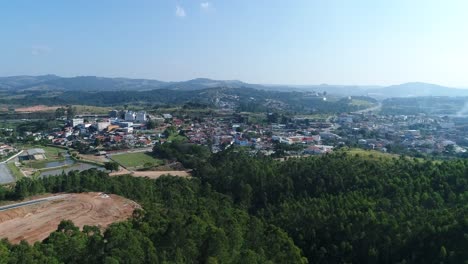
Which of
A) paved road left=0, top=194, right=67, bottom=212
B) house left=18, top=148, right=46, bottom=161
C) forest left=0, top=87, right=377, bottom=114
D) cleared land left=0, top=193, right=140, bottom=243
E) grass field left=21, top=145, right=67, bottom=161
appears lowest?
forest left=0, top=87, right=377, bottom=114

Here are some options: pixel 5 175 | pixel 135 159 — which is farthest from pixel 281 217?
pixel 5 175

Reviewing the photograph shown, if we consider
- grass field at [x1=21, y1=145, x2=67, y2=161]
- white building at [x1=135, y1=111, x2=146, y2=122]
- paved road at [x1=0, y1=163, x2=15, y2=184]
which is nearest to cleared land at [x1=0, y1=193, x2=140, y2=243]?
paved road at [x1=0, y1=163, x2=15, y2=184]

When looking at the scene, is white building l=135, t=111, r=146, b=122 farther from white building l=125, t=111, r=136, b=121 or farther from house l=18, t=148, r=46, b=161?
house l=18, t=148, r=46, b=161

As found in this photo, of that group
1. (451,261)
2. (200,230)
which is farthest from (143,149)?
(451,261)

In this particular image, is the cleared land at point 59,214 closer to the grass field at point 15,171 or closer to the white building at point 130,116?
the grass field at point 15,171

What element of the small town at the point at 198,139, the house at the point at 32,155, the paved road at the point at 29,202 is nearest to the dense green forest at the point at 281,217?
the paved road at the point at 29,202

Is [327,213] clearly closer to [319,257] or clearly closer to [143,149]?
[319,257]
